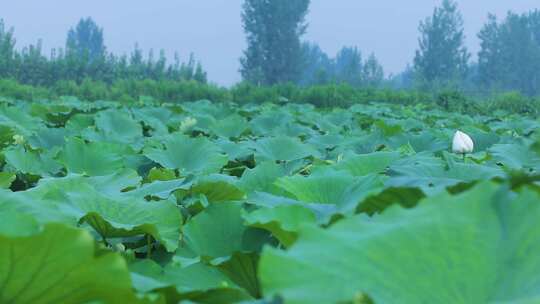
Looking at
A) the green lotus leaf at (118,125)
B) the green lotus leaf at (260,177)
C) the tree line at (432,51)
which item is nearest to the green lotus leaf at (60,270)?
the green lotus leaf at (260,177)

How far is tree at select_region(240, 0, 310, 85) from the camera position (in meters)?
45.7

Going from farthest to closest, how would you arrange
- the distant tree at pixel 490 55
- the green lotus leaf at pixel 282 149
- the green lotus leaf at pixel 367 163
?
the distant tree at pixel 490 55 < the green lotus leaf at pixel 282 149 < the green lotus leaf at pixel 367 163

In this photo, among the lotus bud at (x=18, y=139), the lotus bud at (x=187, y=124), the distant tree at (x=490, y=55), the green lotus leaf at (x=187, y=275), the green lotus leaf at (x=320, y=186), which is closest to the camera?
the green lotus leaf at (x=187, y=275)

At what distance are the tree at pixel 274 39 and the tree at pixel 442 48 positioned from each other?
9.13m

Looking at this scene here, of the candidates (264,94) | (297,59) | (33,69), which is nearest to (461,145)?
(264,94)

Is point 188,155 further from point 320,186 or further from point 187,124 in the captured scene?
point 187,124

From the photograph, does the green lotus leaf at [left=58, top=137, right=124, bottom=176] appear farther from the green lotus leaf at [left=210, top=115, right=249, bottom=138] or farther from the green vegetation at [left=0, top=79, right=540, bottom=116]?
the green vegetation at [left=0, top=79, right=540, bottom=116]

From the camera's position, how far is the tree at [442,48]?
51219 mm

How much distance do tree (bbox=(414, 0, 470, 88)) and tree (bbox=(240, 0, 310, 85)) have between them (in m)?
9.13

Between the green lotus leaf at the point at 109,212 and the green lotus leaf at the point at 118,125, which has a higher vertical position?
the green lotus leaf at the point at 109,212

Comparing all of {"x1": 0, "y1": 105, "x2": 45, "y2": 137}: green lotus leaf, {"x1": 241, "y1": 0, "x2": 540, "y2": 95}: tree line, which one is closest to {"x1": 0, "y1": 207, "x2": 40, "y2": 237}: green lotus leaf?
{"x1": 0, "y1": 105, "x2": 45, "y2": 137}: green lotus leaf

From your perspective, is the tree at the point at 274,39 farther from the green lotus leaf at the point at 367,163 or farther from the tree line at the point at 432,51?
the green lotus leaf at the point at 367,163

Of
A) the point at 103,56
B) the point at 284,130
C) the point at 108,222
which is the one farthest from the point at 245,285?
the point at 103,56

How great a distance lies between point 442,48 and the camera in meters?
51.9
